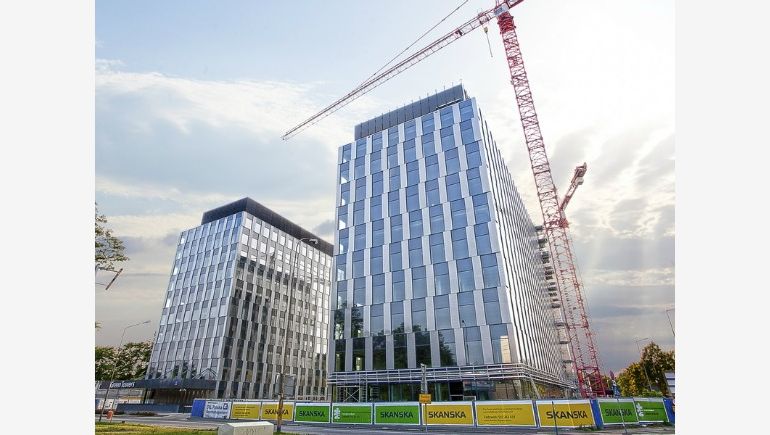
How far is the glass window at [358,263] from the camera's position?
2147 inches

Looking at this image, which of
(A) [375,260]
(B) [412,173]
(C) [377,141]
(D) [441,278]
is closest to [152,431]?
(D) [441,278]

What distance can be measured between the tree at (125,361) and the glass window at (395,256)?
73673 millimetres

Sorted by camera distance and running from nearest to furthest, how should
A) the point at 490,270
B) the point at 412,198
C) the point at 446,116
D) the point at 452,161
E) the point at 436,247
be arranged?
the point at 490,270 → the point at 436,247 → the point at 452,161 → the point at 412,198 → the point at 446,116

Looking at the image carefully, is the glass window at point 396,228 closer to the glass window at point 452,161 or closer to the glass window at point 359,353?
the glass window at point 452,161

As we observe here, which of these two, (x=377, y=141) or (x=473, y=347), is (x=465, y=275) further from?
(x=377, y=141)

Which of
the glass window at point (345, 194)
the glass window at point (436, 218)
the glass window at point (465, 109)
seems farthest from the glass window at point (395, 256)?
the glass window at point (465, 109)

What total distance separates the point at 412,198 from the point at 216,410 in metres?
34.4

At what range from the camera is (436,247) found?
5003 cm

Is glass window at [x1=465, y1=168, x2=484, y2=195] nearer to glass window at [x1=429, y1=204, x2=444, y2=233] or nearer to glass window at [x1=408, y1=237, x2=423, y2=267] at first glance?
glass window at [x1=429, y1=204, x2=444, y2=233]

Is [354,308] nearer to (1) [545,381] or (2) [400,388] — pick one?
(2) [400,388]

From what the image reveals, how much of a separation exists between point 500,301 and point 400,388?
48.1ft

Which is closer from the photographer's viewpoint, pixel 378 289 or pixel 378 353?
pixel 378 353

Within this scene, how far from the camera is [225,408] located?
4403 cm

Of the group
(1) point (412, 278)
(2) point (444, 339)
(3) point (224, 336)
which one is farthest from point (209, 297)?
(2) point (444, 339)
